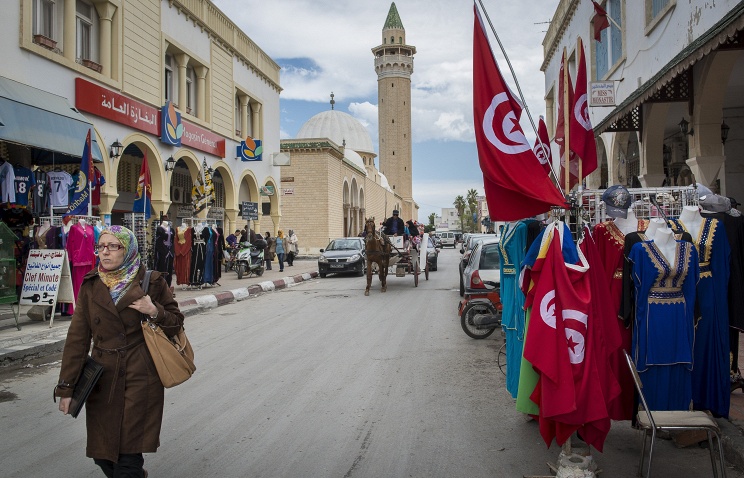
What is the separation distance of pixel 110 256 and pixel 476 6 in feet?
9.83

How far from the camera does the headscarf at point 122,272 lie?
3.36m

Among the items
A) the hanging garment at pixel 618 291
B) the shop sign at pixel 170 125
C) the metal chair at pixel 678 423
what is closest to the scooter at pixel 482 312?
the hanging garment at pixel 618 291

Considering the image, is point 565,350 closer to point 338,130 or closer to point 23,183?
point 23,183

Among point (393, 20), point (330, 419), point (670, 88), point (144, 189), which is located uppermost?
point (393, 20)

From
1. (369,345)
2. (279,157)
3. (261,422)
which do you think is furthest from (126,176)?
(261,422)

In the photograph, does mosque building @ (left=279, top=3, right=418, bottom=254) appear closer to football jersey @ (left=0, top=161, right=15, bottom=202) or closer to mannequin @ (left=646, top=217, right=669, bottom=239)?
football jersey @ (left=0, top=161, right=15, bottom=202)

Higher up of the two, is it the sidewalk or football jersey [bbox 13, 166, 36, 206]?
football jersey [bbox 13, 166, 36, 206]

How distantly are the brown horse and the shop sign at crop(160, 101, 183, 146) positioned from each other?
22.8 ft

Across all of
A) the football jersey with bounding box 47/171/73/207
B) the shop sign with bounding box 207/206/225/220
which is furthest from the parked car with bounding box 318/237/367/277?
the football jersey with bounding box 47/171/73/207

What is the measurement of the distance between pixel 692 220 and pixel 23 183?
11706 millimetres

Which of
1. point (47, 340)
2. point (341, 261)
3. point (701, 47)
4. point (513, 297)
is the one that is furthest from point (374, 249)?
point (513, 297)

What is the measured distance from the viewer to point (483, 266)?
10.6m

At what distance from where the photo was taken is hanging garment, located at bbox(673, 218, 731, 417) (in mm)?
4477

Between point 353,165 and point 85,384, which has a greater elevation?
point 353,165
